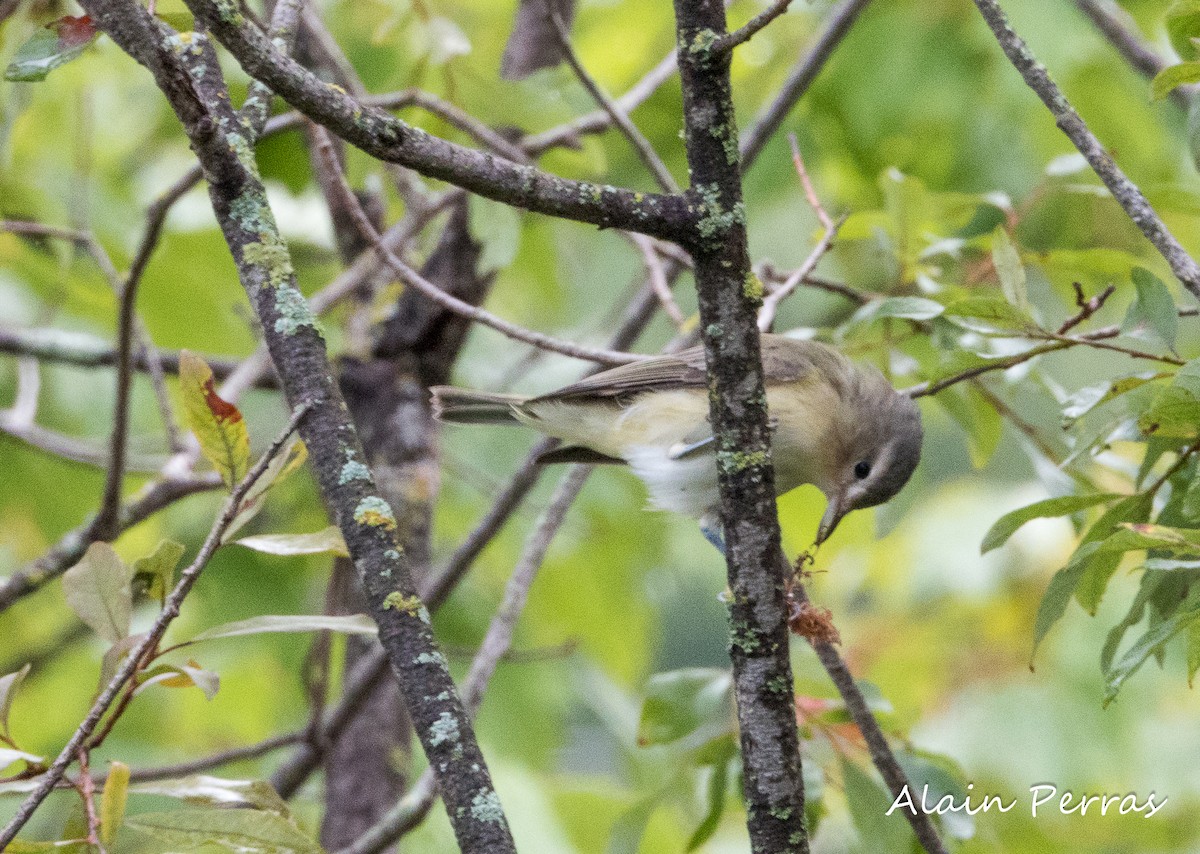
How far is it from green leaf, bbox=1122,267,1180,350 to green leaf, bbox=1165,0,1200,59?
16.7 inches

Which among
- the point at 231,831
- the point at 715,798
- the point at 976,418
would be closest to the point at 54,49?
the point at 231,831

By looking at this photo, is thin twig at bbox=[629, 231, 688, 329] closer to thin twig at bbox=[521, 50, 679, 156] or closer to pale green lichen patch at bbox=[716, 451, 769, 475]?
thin twig at bbox=[521, 50, 679, 156]

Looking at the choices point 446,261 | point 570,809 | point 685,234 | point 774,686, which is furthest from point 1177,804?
point 685,234

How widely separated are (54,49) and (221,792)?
4.20 feet

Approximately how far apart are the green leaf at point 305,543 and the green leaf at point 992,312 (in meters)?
1.21

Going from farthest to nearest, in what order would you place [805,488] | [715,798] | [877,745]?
[805,488] → [715,798] → [877,745]

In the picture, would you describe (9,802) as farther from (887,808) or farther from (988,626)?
(988,626)

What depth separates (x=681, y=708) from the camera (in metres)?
2.94

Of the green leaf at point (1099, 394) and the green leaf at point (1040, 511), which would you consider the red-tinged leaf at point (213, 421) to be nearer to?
the green leaf at point (1040, 511)

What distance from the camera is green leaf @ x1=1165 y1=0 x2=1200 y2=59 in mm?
2143

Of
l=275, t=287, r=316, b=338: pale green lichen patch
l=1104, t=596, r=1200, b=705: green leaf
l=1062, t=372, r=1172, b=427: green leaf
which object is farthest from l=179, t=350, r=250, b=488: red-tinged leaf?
l=1062, t=372, r=1172, b=427: green leaf

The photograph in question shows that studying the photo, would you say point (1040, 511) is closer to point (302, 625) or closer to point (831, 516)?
point (831, 516)

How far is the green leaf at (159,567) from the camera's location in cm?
192

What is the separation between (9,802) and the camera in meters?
3.76
